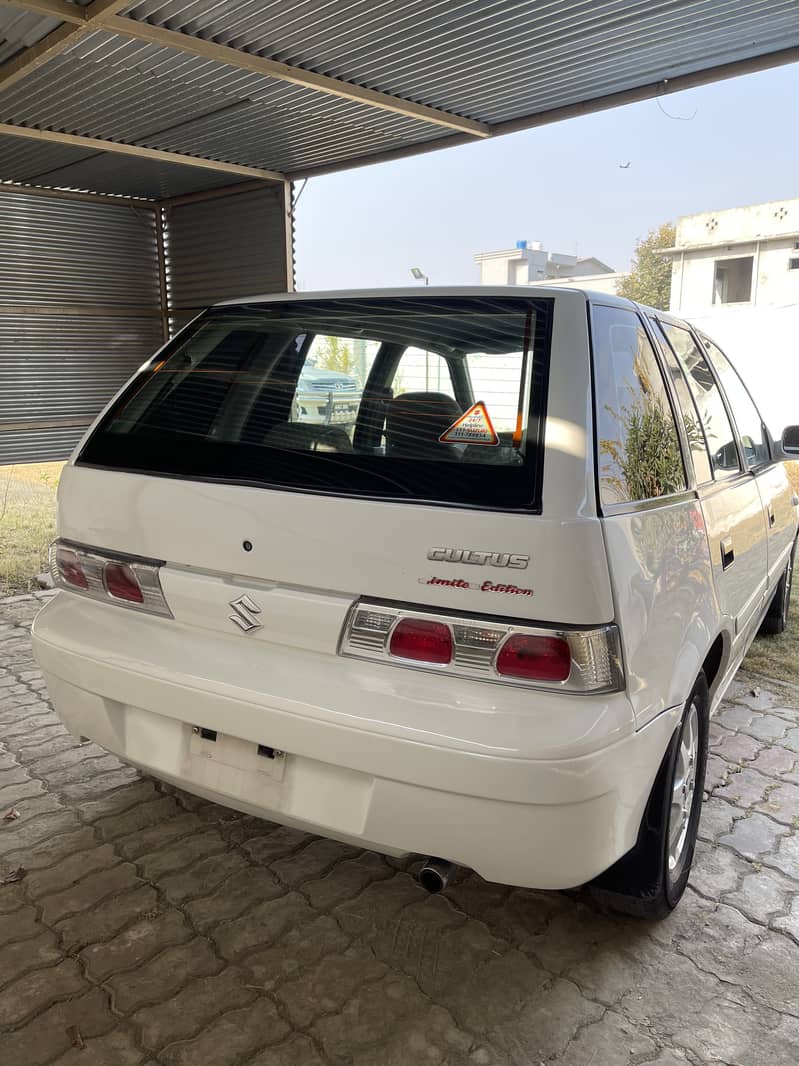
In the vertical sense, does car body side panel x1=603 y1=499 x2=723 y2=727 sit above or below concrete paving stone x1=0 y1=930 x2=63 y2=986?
above

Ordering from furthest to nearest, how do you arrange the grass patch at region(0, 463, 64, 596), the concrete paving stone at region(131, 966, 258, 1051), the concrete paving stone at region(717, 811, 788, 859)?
the grass patch at region(0, 463, 64, 596) < the concrete paving stone at region(717, 811, 788, 859) < the concrete paving stone at region(131, 966, 258, 1051)

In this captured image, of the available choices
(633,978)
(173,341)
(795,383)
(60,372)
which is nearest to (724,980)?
(633,978)

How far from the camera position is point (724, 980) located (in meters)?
2.25

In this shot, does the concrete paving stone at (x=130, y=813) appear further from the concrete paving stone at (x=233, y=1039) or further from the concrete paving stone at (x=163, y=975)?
the concrete paving stone at (x=233, y=1039)

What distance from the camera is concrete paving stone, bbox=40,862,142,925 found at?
2447 mm

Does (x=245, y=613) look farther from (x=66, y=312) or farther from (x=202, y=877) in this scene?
(x=66, y=312)

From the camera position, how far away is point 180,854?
109 inches

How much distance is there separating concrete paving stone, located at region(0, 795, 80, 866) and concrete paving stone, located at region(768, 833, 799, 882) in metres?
2.38

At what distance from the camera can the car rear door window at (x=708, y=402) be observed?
9.53ft

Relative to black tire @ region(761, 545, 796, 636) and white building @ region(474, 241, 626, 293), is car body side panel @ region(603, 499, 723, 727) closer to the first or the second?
black tire @ region(761, 545, 796, 636)

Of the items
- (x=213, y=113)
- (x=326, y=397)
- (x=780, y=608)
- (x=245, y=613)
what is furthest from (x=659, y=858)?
(x=213, y=113)

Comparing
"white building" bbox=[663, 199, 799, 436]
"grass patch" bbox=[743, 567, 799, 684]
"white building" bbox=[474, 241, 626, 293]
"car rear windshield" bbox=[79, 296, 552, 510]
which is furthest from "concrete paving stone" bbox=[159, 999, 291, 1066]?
"white building" bbox=[474, 241, 626, 293]

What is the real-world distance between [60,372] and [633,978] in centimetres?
765

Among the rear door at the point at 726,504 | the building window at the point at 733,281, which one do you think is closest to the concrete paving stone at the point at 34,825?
the rear door at the point at 726,504
